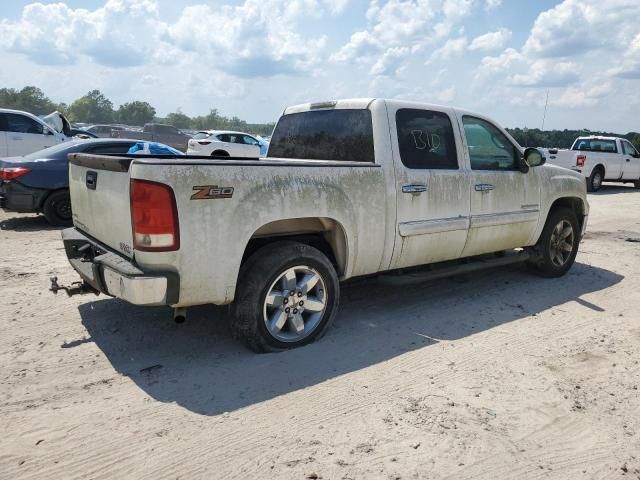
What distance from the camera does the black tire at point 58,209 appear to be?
8352mm

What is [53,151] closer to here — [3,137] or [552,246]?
[3,137]

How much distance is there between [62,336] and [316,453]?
2471mm

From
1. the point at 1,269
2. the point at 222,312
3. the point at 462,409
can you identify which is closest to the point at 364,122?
the point at 222,312

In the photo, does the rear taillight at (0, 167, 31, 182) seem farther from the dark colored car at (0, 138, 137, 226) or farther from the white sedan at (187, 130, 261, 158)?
the white sedan at (187, 130, 261, 158)

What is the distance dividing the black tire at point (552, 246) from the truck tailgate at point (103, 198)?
4570mm

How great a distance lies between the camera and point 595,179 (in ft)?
57.3

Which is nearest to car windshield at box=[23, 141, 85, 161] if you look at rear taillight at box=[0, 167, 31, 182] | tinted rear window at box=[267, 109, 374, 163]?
rear taillight at box=[0, 167, 31, 182]

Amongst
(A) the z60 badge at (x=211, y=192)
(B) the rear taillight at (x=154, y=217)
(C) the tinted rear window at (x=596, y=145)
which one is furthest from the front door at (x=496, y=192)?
(C) the tinted rear window at (x=596, y=145)

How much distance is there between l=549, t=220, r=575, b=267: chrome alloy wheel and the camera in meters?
6.04

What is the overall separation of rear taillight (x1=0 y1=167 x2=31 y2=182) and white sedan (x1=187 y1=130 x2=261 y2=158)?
1091 cm

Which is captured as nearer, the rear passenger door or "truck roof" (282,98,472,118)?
"truck roof" (282,98,472,118)

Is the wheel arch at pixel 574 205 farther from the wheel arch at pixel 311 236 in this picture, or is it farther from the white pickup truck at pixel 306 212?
the wheel arch at pixel 311 236

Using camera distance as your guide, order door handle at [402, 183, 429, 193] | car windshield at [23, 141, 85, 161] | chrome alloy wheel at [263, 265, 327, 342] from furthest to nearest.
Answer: car windshield at [23, 141, 85, 161]
door handle at [402, 183, 429, 193]
chrome alloy wheel at [263, 265, 327, 342]

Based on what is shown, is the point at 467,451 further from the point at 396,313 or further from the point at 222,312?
the point at 222,312
